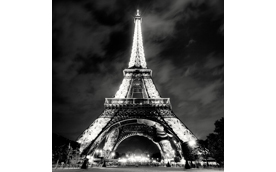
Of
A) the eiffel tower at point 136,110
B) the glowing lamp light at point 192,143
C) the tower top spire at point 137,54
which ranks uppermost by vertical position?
the tower top spire at point 137,54

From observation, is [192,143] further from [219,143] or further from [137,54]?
[137,54]

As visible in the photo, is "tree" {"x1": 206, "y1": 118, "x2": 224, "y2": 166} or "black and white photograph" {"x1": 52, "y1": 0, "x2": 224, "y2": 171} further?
"tree" {"x1": 206, "y1": 118, "x2": 224, "y2": 166}

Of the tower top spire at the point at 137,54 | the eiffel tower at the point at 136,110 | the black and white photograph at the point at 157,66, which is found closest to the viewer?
the black and white photograph at the point at 157,66

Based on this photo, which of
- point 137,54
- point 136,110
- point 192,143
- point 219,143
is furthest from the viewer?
point 137,54

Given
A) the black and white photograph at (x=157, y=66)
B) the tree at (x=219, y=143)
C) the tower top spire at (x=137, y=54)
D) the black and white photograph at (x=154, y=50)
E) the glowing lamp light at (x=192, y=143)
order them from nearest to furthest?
the black and white photograph at (x=157, y=66) < the black and white photograph at (x=154, y=50) < the tree at (x=219, y=143) < the glowing lamp light at (x=192, y=143) < the tower top spire at (x=137, y=54)

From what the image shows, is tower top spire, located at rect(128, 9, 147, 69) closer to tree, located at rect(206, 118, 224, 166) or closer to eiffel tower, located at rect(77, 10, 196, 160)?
eiffel tower, located at rect(77, 10, 196, 160)

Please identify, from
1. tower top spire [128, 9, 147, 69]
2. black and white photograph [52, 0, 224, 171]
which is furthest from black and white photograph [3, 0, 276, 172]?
tower top spire [128, 9, 147, 69]

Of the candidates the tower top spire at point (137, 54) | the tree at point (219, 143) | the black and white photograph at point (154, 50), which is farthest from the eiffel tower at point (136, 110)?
the tree at point (219, 143)

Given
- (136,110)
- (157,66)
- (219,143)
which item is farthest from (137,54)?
(219,143)

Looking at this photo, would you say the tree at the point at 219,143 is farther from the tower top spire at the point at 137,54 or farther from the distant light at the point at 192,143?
the tower top spire at the point at 137,54

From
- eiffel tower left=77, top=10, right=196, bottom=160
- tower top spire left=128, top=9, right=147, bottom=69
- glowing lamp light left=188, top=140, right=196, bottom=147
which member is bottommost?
glowing lamp light left=188, top=140, right=196, bottom=147

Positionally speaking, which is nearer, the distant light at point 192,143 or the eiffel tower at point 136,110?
the distant light at point 192,143
